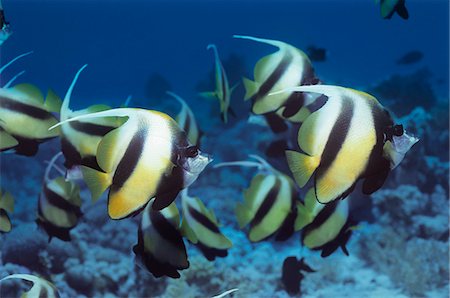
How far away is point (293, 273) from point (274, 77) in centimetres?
210

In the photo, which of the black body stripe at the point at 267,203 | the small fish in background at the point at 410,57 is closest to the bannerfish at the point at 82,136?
the black body stripe at the point at 267,203

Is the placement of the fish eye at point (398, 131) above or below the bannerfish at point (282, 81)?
above

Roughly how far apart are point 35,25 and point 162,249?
76.3 meters

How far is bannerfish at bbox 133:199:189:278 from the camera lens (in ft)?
6.95

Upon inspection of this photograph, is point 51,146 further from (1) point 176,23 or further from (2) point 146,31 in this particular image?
(1) point 176,23

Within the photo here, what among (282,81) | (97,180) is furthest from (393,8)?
(97,180)

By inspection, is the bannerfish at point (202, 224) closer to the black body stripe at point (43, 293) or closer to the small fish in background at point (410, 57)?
the black body stripe at point (43, 293)

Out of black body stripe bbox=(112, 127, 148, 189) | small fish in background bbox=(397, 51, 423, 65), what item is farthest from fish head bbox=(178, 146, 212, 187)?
small fish in background bbox=(397, 51, 423, 65)

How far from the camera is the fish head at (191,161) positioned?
1.50m

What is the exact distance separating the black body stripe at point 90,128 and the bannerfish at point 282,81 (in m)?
0.73

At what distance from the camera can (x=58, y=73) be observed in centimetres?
7012

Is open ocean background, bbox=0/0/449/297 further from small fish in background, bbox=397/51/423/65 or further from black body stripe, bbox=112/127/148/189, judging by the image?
black body stripe, bbox=112/127/148/189

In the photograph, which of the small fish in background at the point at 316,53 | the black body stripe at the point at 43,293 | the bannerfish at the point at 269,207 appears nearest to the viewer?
the black body stripe at the point at 43,293

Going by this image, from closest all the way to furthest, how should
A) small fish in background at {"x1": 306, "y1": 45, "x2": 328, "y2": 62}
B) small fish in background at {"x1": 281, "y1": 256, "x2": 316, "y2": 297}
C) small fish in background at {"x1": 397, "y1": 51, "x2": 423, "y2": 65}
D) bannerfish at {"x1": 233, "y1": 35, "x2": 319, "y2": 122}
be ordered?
1. bannerfish at {"x1": 233, "y1": 35, "x2": 319, "y2": 122}
2. small fish in background at {"x1": 281, "y1": 256, "x2": 316, "y2": 297}
3. small fish in background at {"x1": 306, "y1": 45, "x2": 328, "y2": 62}
4. small fish in background at {"x1": 397, "y1": 51, "x2": 423, "y2": 65}
